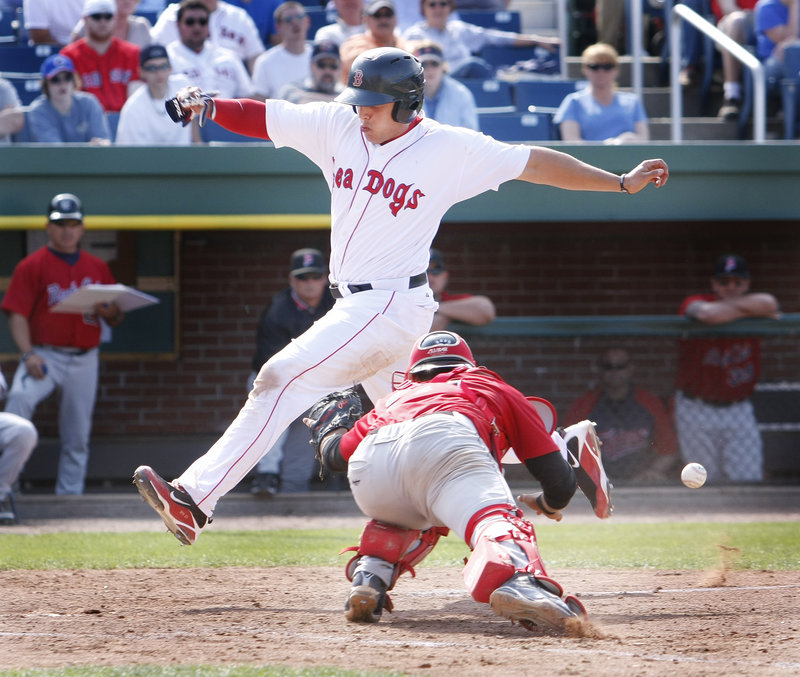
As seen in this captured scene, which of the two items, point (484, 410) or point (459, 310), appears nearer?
point (484, 410)

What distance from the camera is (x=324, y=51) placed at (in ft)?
27.6

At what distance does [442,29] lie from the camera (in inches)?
371

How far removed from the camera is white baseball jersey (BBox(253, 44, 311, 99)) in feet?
29.4

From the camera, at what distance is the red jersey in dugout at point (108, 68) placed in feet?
29.0

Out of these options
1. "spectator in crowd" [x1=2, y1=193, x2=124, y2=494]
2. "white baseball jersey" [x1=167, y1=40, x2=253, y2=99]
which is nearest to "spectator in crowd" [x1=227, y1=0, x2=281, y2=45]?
"white baseball jersey" [x1=167, y1=40, x2=253, y2=99]

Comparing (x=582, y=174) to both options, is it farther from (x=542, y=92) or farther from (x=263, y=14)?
(x=263, y=14)

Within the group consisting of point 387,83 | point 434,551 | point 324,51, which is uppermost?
point 324,51

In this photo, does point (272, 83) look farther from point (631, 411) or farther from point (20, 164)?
point (631, 411)

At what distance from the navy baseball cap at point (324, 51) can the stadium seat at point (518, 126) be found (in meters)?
1.26

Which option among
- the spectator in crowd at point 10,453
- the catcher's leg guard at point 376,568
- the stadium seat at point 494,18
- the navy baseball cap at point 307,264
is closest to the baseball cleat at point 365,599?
the catcher's leg guard at point 376,568

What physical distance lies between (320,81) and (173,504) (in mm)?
5059

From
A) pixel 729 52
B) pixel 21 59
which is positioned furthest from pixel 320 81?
pixel 729 52

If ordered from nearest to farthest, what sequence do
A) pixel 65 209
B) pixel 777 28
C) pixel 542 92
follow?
1. pixel 65 209
2. pixel 777 28
3. pixel 542 92

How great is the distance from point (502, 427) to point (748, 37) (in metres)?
6.99
